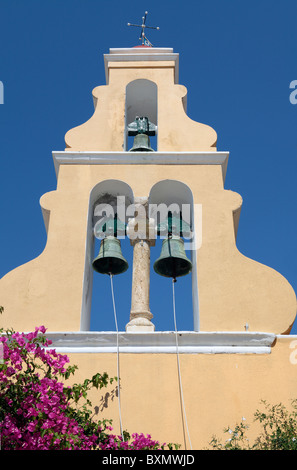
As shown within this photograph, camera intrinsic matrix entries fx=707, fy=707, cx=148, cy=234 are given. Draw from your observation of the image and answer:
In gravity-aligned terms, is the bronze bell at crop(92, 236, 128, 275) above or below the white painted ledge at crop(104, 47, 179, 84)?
below

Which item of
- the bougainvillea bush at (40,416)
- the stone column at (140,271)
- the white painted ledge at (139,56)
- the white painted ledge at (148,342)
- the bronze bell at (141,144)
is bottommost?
the bougainvillea bush at (40,416)

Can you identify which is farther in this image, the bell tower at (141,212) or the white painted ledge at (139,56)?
the white painted ledge at (139,56)

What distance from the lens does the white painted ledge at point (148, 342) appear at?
22.1ft

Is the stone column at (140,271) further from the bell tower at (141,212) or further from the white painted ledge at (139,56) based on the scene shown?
the white painted ledge at (139,56)

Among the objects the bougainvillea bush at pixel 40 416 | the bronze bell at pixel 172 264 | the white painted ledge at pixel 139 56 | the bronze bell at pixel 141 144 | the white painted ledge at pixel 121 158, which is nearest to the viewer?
the bougainvillea bush at pixel 40 416

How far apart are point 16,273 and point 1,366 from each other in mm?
2510

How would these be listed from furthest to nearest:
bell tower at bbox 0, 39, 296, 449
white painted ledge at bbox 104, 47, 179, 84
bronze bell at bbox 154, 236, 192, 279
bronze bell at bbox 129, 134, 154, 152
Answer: white painted ledge at bbox 104, 47, 179, 84
bronze bell at bbox 129, 134, 154, 152
bronze bell at bbox 154, 236, 192, 279
bell tower at bbox 0, 39, 296, 449

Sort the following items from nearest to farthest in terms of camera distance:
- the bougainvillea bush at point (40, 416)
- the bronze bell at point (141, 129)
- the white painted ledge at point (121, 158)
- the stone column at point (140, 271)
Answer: the bougainvillea bush at point (40, 416), the stone column at point (140, 271), the white painted ledge at point (121, 158), the bronze bell at point (141, 129)

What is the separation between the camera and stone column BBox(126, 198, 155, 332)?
281 inches


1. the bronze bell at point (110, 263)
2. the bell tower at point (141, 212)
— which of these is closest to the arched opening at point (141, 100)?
the bell tower at point (141, 212)

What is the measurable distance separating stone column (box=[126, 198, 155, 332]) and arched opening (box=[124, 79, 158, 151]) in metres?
2.13

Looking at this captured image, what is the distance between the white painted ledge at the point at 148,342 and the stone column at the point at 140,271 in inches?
11.3

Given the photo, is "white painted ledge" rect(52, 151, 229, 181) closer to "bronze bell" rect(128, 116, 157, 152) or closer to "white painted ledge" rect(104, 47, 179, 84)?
"bronze bell" rect(128, 116, 157, 152)

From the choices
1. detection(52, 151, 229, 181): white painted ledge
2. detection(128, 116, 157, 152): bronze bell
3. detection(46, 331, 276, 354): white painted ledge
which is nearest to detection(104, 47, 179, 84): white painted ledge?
detection(128, 116, 157, 152): bronze bell
